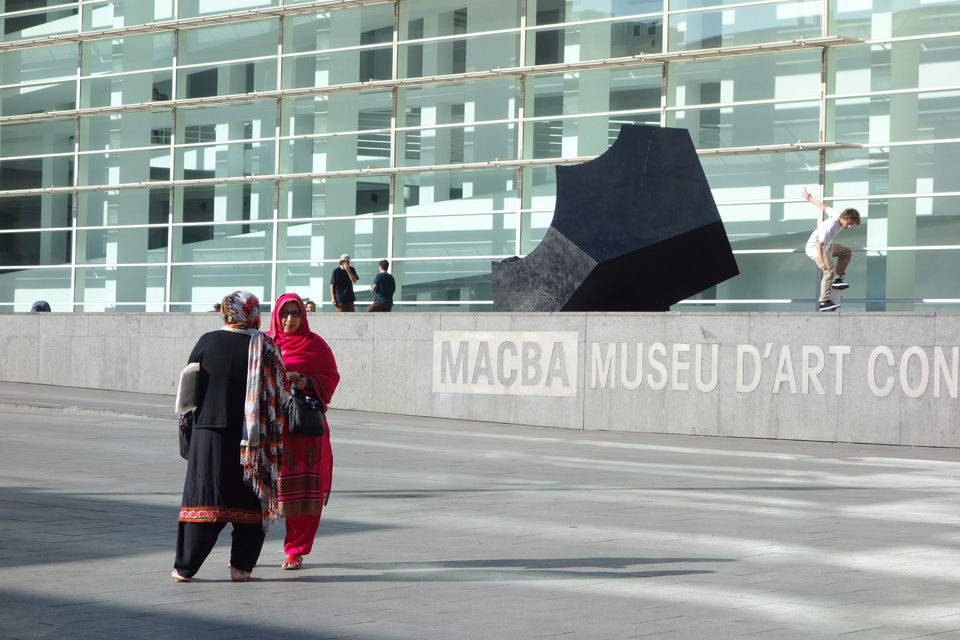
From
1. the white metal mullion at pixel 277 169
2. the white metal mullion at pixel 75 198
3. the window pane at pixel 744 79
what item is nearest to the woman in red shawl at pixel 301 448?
the window pane at pixel 744 79

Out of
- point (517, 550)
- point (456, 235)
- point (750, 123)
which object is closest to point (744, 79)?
point (750, 123)

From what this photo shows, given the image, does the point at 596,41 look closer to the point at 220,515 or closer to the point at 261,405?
the point at 261,405

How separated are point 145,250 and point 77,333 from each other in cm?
429

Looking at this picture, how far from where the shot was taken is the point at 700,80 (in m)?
22.6

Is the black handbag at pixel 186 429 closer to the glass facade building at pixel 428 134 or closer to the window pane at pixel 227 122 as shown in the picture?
the glass facade building at pixel 428 134

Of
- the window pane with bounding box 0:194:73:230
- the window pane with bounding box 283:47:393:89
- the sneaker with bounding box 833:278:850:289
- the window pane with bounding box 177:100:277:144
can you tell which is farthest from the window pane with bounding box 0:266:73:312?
the sneaker with bounding box 833:278:850:289

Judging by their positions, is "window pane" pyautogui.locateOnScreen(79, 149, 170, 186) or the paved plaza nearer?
the paved plaza

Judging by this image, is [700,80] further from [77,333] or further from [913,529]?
[913,529]

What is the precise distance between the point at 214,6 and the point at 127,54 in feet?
8.22

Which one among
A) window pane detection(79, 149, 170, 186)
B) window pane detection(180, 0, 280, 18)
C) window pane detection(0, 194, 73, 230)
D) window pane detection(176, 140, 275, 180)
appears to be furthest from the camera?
window pane detection(0, 194, 73, 230)

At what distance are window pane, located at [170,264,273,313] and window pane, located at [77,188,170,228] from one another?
0.99 meters

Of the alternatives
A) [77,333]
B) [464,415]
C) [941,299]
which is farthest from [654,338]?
[77,333]

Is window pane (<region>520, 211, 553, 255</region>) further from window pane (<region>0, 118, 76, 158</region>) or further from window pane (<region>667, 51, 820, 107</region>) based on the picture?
window pane (<region>0, 118, 76, 158</region>)

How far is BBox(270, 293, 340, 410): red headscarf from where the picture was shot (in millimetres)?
7406
